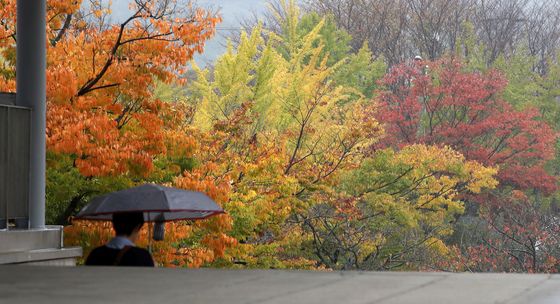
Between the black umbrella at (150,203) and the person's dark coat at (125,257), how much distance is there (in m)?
1.47

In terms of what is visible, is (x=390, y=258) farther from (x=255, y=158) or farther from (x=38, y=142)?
(x=38, y=142)

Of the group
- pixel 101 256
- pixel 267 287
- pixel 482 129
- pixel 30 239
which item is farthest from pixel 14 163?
pixel 482 129

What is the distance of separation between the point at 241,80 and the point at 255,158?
1128 centimetres

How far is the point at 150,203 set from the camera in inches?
432

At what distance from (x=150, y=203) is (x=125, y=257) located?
2.71 m

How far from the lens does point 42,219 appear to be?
11.8 m

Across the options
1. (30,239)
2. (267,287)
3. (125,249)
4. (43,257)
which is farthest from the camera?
(30,239)

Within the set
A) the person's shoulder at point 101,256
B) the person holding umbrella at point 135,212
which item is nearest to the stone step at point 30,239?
the person holding umbrella at point 135,212

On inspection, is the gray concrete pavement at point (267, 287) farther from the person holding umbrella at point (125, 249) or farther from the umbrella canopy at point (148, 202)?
the umbrella canopy at point (148, 202)

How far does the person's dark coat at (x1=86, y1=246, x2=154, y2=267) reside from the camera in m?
8.30

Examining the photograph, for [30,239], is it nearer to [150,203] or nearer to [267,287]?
[150,203]

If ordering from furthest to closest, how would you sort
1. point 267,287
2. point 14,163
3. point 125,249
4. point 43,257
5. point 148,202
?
point 14,163, point 43,257, point 148,202, point 125,249, point 267,287

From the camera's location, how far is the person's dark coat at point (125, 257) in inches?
327

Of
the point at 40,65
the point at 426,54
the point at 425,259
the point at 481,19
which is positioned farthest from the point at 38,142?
the point at 481,19
